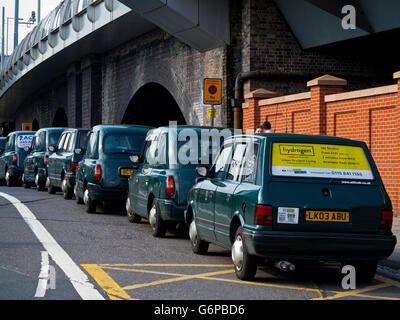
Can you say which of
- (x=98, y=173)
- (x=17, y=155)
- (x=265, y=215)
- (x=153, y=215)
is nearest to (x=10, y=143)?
(x=17, y=155)

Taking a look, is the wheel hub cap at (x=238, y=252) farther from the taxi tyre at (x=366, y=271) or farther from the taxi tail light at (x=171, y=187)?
the taxi tail light at (x=171, y=187)

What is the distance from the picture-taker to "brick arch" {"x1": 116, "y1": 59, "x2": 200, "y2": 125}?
88.4 ft

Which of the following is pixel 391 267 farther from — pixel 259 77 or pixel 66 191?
pixel 259 77

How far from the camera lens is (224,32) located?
2309 centimetres

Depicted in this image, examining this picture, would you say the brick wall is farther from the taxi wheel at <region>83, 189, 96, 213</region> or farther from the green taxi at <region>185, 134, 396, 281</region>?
the green taxi at <region>185, 134, 396, 281</region>

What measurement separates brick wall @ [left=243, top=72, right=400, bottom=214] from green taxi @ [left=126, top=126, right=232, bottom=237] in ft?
6.63

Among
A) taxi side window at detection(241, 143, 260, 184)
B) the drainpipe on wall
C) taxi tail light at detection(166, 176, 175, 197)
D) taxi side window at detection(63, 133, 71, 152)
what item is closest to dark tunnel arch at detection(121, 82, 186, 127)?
the drainpipe on wall

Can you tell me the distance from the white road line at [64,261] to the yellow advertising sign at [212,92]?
5.68m

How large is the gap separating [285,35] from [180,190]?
1221 centimetres

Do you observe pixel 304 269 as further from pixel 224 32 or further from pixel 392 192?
pixel 224 32

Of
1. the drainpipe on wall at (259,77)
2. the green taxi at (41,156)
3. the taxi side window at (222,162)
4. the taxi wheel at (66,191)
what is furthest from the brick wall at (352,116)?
the green taxi at (41,156)

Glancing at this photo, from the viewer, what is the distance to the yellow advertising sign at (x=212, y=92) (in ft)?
61.0

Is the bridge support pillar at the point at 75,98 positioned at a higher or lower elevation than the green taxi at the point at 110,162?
higher
